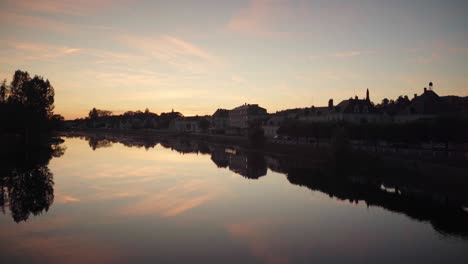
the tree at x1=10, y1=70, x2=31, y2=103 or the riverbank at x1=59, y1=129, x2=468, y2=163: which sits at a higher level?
the tree at x1=10, y1=70, x2=31, y2=103

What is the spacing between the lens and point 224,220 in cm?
2595

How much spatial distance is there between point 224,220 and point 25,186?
842 inches

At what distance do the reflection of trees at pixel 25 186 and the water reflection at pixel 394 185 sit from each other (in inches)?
902

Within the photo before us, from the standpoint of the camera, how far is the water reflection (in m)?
28.1

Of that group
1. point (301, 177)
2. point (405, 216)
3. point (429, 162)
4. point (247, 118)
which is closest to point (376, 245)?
point (405, 216)

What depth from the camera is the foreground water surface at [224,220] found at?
19.7 metres

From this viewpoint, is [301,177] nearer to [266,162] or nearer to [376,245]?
[266,162]

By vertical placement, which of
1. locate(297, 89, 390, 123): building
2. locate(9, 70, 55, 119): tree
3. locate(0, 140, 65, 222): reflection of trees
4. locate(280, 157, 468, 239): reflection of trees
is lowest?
locate(280, 157, 468, 239): reflection of trees

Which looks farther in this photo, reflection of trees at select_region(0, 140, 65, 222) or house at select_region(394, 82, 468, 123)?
house at select_region(394, 82, 468, 123)

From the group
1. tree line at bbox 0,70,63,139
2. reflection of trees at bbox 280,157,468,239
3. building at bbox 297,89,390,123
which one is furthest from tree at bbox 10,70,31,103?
building at bbox 297,89,390,123

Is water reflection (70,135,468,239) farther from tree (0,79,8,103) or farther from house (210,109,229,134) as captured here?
house (210,109,229,134)

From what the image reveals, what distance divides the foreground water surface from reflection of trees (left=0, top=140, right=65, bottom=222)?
0.12 metres

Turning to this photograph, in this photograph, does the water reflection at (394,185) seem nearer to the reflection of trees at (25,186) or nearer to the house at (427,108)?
the reflection of trees at (25,186)

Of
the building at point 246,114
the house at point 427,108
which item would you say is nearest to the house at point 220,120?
the building at point 246,114
